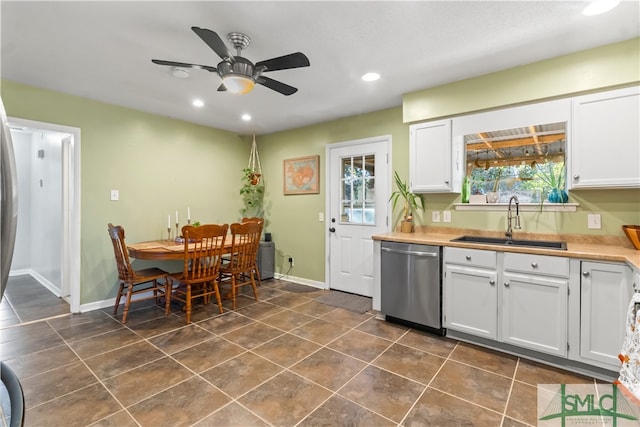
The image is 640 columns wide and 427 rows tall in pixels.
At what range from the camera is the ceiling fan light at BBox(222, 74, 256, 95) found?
219 centimetres

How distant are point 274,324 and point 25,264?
489 centimetres

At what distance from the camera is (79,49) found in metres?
2.37

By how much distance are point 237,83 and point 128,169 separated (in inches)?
91.5

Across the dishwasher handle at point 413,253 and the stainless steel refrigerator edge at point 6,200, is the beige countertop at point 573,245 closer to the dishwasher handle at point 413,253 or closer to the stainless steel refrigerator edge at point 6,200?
the dishwasher handle at point 413,253

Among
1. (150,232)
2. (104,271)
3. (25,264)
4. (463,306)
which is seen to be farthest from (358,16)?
(25,264)

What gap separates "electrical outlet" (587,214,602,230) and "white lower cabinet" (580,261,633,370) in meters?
0.59

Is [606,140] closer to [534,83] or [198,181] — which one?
[534,83]

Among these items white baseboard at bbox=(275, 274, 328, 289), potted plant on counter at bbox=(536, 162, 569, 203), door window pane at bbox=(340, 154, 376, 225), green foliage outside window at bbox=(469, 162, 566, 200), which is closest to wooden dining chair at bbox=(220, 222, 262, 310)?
white baseboard at bbox=(275, 274, 328, 289)

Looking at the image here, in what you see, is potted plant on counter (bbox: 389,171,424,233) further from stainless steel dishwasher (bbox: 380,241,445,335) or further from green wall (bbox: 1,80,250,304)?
green wall (bbox: 1,80,250,304)

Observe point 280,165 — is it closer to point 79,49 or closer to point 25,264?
point 79,49

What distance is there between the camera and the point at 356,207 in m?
4.11

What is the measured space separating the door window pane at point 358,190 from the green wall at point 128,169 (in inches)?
76.5

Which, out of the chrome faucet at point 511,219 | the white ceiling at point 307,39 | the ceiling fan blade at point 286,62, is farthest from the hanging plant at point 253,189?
the chrome faucet at point 511,219

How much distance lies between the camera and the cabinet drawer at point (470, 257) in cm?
249
